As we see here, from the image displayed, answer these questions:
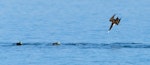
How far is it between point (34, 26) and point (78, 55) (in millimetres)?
24503

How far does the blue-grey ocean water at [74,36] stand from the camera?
65.0 metres

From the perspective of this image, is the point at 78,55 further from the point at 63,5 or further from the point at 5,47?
the point at 63,5

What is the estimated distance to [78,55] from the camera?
66188 mm

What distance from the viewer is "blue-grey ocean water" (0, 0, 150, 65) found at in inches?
2559

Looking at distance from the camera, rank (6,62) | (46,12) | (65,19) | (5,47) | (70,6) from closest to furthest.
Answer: (6,62), (5,47), (65,19), (46,12), (70,6)

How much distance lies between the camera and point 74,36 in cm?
→ 7844

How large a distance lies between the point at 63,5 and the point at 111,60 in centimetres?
6828

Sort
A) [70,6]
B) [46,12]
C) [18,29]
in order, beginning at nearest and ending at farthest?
[18,29] < [46,12] < [70,6]

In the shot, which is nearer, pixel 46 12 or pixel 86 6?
pixel 46 12

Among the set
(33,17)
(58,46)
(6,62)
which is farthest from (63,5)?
(6,62)

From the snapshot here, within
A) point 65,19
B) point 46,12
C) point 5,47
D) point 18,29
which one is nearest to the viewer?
point 5,47

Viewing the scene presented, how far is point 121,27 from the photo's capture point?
89625mm

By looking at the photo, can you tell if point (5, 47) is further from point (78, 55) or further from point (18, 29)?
point (18, 29)

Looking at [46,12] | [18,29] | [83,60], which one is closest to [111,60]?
[83,60]
